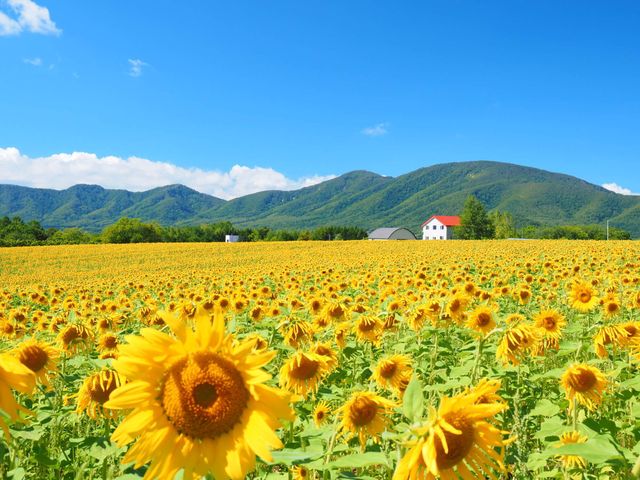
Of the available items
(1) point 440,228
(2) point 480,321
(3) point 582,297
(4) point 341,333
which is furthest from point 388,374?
(1) point 440,228

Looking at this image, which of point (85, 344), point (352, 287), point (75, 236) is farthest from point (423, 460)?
point (75, 236)

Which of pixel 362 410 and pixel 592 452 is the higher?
pixel 592 452

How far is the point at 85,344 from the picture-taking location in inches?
203

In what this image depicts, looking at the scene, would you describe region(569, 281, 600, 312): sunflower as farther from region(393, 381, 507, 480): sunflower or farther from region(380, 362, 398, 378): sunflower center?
region(393, 381, 507, 480): sunflower

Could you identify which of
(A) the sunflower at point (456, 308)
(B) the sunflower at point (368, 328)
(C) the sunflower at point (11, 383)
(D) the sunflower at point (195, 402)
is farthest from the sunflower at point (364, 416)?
(A) the sunflower at point (456, 308)

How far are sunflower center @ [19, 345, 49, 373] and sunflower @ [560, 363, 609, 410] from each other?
3962 mm

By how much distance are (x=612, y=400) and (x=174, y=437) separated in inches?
181

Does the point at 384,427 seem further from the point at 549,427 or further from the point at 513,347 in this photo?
the point at 513,347

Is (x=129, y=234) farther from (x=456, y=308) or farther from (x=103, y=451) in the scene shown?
(x=103, y=451)

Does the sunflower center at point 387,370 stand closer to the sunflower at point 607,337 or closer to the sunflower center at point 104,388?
the sunflower center at point 104,388

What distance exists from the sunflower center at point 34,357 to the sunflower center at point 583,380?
13.1ft

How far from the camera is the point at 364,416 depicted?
2693 mm

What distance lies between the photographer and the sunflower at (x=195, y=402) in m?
1.57

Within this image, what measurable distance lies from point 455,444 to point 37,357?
10.8 ft
